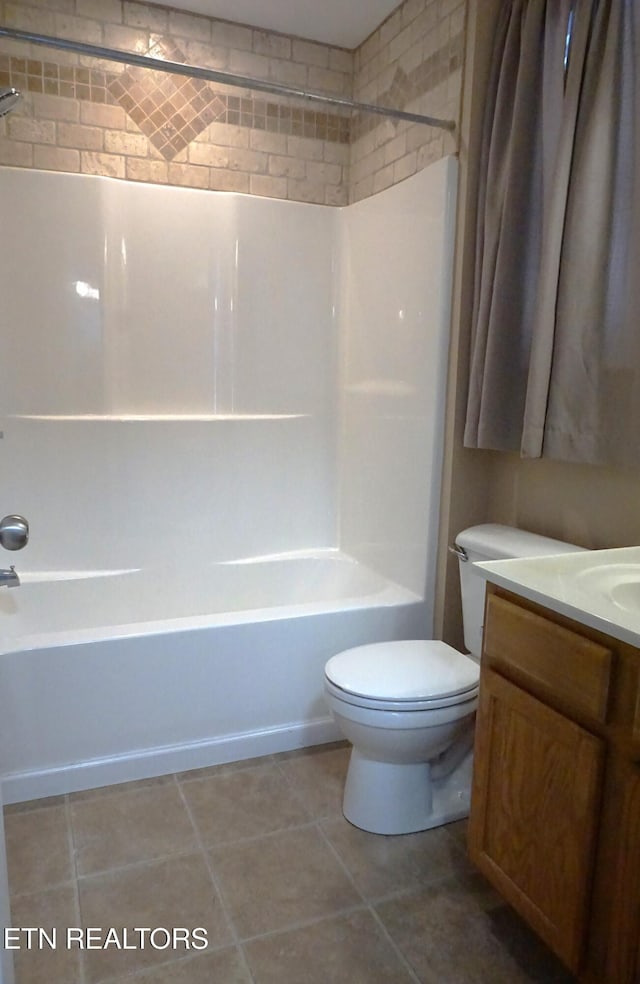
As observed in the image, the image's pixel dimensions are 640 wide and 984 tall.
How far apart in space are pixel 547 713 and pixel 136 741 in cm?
133

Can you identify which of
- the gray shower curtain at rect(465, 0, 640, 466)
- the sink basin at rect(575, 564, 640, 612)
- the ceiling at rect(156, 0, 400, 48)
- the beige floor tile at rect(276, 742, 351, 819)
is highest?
the ceiling at rect(156, 0, 400, 48)

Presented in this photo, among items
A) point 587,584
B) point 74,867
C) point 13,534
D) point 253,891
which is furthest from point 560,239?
point 74,867

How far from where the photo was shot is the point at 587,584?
131cm

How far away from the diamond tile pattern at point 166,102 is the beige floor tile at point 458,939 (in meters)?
2.70

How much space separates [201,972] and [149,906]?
0.23 metres

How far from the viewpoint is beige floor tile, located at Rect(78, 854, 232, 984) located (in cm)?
141

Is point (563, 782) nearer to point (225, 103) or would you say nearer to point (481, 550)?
point (481, 550)

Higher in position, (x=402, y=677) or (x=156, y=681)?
(x=402, y=677)

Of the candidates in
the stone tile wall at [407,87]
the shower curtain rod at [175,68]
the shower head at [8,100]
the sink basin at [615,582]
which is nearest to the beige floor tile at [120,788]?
the sink basin at [615,582]

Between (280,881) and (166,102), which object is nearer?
(280,881)

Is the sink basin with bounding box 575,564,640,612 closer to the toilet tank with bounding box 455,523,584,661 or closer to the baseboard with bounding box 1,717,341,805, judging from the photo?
the toilet tank with bounding box 455,523,584,661

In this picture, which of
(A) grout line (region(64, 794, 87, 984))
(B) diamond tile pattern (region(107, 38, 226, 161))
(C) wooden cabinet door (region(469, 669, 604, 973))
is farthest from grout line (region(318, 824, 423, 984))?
(B) diamond tile pattern (region(107, 38, 226, 161))

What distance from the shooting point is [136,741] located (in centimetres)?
204

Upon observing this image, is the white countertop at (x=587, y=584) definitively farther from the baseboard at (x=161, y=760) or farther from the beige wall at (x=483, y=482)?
the baseboard at (x=161, y=760)
